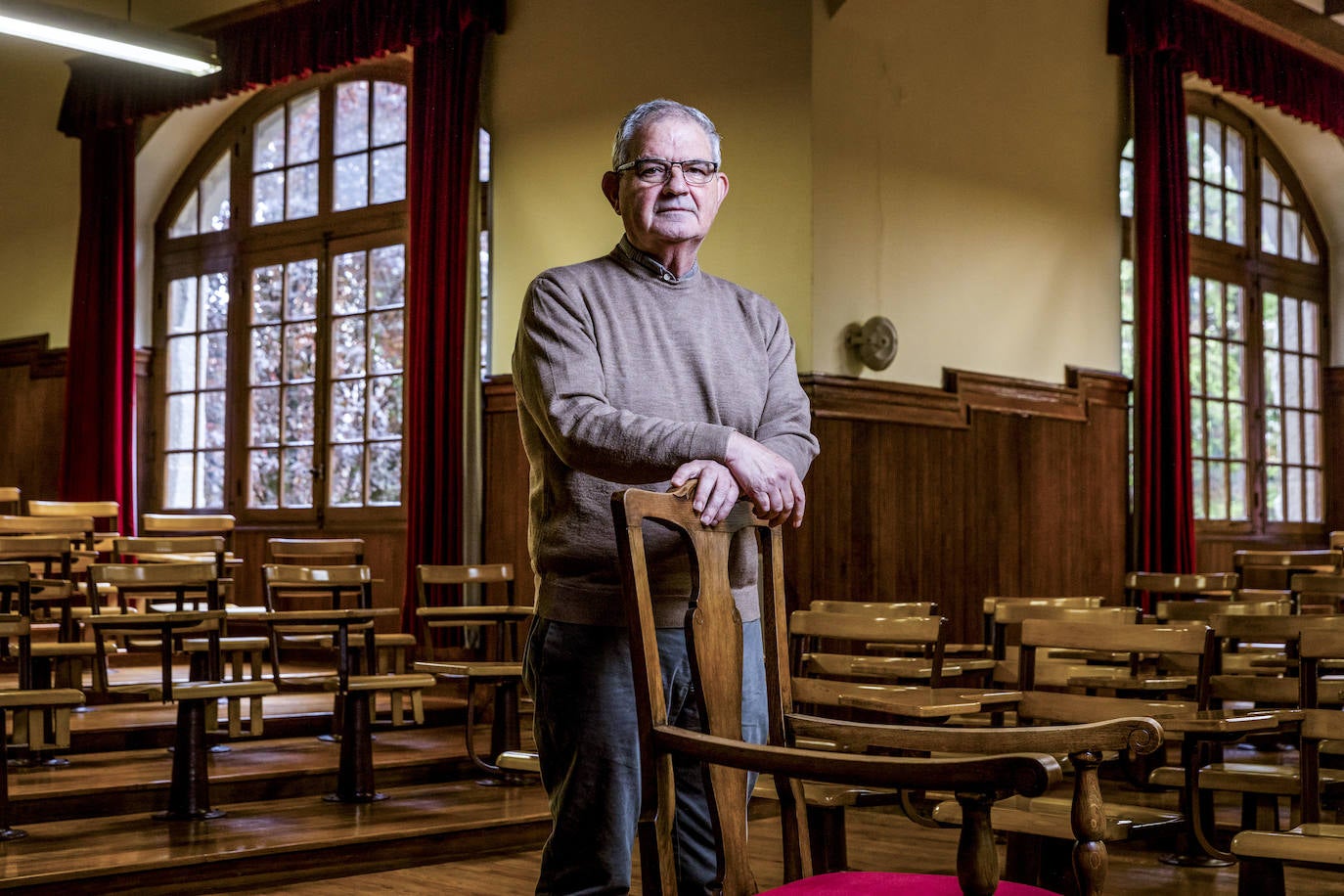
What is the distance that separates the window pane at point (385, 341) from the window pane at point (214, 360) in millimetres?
1349

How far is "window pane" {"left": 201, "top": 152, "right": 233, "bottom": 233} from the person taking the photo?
32.8ft

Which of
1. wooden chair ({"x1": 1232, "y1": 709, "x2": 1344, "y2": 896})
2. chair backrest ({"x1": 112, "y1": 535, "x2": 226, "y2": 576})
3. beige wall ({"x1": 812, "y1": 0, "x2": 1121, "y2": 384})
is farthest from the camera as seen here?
beige wall ({"x1": 812, "y1": 0, "x2": 1121, "y2": 384})

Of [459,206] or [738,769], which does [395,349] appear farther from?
[738,769]

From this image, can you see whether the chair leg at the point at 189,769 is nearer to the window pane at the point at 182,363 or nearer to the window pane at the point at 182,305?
the window pane at the point at 182,363

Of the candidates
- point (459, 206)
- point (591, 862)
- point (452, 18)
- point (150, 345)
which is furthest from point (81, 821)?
point (150, 345)

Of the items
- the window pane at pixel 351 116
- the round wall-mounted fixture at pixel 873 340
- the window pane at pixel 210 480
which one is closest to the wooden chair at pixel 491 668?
the round wall-mounted fixture at pixel 873 340

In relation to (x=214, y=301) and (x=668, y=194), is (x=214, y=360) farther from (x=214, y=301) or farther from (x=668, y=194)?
(x=668, y=194)

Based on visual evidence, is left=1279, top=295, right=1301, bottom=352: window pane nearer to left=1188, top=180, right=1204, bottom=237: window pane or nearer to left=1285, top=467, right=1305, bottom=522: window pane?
left=1285, top=467, right=1305, bottom=522: window pane

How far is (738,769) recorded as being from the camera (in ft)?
6.06

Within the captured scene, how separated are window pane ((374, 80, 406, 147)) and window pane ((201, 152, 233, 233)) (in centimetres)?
145

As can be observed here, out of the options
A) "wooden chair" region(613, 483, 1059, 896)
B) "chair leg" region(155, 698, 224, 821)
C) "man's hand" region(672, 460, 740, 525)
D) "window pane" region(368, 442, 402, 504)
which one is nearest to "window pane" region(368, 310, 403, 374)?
"window pane" region(368, 442, 402, 504)

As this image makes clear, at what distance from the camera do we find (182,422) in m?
10.1

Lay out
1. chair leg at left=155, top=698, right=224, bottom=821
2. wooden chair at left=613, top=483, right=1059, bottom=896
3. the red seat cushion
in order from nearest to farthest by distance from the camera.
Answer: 1. wooden chair at left=613, top=483, right=1059, bottom=896
2. the red seat cushion
3. chair leg at left=155, top=698, right=224, bottom=821

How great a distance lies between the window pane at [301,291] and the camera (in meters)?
9.41
